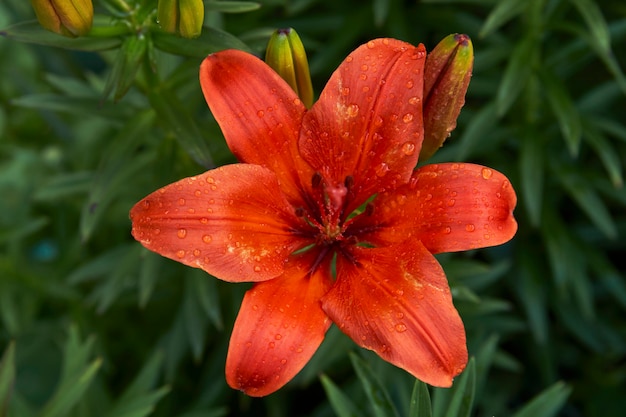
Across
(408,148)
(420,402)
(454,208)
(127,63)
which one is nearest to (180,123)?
(127,63)

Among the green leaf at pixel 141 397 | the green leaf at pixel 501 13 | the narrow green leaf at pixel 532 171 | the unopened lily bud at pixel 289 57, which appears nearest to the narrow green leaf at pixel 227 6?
the unopened lily bud at pixel 289 57

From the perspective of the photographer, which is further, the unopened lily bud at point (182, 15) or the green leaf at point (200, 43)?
the green leaf at point (200, 43)

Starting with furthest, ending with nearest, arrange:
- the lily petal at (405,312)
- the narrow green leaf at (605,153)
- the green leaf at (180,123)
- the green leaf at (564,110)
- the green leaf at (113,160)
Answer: the narrow green leaf at (605,153) → the green leaf at (564,110) → the green leaf at (113,160) → the green leaf at (180,123) → the lily petal at (405,312)

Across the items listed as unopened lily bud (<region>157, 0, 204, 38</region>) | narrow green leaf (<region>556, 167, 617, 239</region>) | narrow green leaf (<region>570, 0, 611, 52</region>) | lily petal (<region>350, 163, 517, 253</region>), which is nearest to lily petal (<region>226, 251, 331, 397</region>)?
lily petal (<region>350, 163, 517, 253</region>)

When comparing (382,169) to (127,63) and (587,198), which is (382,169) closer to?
(127,63)

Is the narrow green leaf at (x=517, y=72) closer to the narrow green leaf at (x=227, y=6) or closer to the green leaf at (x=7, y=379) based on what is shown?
the narrow green leaf at (x=227, y=6)

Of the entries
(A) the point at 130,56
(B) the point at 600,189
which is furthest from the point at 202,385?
(B) the point at 600,189

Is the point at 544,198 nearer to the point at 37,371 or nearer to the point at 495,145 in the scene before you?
the point at 495,145
